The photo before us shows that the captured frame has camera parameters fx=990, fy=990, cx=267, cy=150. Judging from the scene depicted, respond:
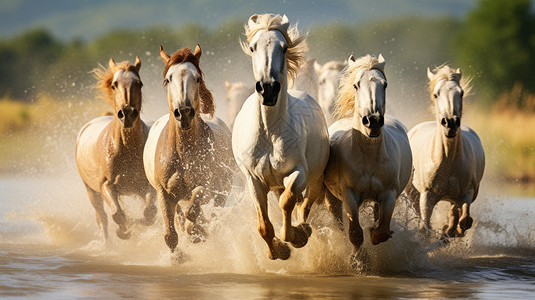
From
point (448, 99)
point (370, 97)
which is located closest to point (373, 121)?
point (370, 97)

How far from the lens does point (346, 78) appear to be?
7863 mm

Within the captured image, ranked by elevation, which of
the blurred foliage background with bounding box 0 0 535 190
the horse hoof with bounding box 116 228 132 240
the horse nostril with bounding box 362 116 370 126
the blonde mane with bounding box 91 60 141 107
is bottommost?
the horse hoof with bounding box 116 228 132 240

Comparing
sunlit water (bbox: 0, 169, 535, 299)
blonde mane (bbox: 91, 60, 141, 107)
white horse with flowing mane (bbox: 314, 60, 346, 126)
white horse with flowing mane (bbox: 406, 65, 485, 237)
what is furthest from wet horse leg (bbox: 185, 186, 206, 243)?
white horse with flowing mane (bbox: 314, 60, 346, 126)

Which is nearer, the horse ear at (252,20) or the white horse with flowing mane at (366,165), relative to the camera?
the horse ear at (252,20)

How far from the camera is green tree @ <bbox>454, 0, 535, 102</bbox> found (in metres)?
25.2

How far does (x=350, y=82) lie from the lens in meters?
7.72

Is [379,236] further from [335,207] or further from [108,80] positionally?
[108,80]

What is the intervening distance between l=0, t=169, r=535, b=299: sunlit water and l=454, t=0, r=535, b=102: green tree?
50.0 ft

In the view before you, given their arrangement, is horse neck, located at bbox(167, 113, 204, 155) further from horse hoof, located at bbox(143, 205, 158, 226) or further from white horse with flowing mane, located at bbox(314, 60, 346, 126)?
white horse with flowing mane, located at bbox(314, 60, 346, 126)

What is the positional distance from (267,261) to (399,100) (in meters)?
12.8

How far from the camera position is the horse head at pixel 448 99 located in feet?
27.9

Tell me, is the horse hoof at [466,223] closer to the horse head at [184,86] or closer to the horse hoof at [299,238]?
the horse hoof at [299,238]

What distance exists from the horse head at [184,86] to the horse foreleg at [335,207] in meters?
1.26

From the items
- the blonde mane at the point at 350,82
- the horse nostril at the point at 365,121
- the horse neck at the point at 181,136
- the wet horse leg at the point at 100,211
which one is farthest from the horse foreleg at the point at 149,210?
the horse nostril at the point at 365,121
